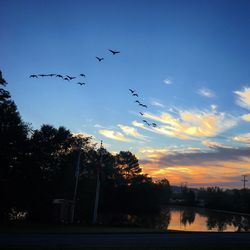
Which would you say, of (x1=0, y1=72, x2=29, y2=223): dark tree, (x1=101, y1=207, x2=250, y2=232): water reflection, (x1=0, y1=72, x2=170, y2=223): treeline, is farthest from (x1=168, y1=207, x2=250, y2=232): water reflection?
(x1=0, y1=72, x2=29, y2=223): dark tree

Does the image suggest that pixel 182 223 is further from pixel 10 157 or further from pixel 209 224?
pixel 10 157

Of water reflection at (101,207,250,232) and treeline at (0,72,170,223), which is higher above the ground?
→ treeline at (0,72,170,223)

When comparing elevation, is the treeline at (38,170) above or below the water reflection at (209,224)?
above

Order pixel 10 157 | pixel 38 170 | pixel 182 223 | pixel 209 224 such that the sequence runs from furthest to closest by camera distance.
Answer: pixel 209 224 < pixel 182 223 < pixel 38 170 < pixel 10 157

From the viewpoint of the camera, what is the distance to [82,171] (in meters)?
75.6

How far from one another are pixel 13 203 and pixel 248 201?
91.1 meters

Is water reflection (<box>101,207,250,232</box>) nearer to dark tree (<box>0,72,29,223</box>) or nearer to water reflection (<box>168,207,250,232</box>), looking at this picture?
water reflection (<box>168,207,250,232</box>)

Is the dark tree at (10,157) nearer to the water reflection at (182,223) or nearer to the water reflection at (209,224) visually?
the water reflection at (182,223)

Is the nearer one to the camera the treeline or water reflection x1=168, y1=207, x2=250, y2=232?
the treeline

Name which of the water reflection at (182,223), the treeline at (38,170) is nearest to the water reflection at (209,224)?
the water reflection at (182,223)

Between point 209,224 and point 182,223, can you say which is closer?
point 182,223

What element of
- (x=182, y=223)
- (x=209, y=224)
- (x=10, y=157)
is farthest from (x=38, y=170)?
(x=209, y=224)

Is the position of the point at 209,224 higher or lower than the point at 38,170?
lower

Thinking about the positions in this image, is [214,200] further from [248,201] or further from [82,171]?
[82,171]
